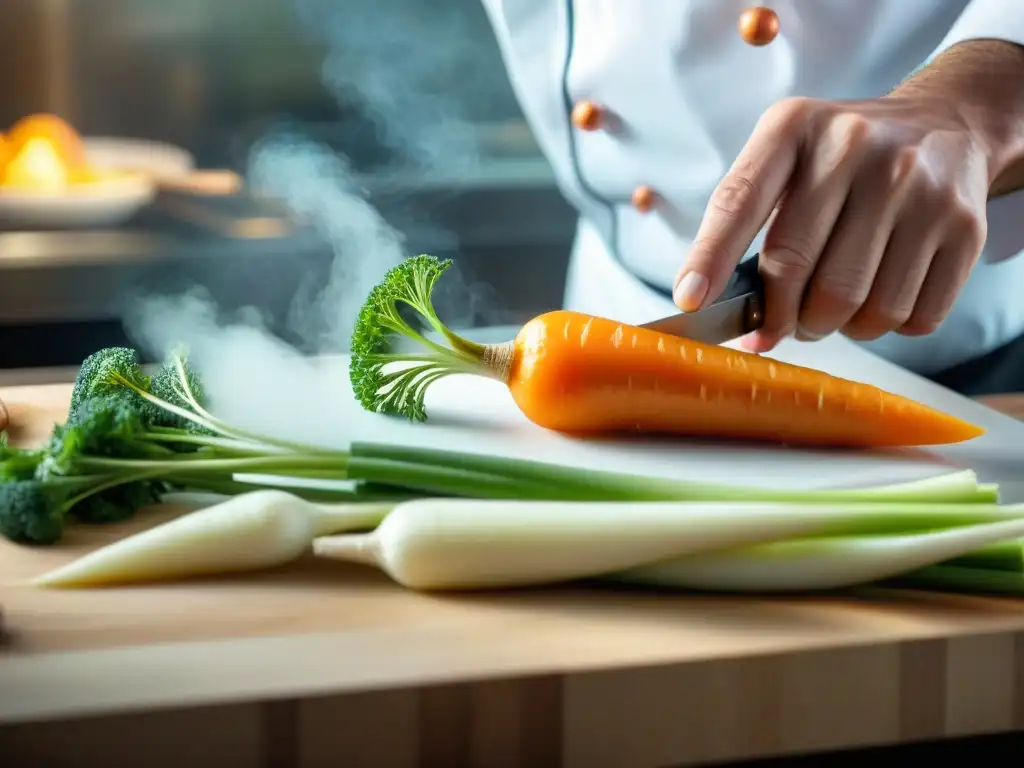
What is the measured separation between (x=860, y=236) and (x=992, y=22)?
41cm

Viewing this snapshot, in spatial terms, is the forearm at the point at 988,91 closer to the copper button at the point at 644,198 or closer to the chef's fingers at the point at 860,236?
the chef's fingers at the point at 860,236

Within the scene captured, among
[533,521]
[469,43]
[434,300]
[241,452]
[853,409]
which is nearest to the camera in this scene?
[533,521]

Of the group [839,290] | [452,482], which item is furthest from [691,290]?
[452,482]

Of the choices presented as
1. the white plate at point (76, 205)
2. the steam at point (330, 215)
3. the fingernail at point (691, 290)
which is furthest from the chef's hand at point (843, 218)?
the white plate at point (76, 205)

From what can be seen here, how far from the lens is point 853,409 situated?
1.17m

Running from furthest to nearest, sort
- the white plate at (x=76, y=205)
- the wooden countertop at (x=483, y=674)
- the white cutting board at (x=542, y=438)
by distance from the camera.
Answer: the white plate at (x=76, y=205) < the white cutting board at (x=542, y=438) < the wooden countertop at (x=483, y=674)

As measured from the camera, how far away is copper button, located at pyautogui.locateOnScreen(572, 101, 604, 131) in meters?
1.66

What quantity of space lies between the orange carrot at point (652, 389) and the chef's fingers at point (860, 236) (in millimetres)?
105

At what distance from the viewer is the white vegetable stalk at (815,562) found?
2.69ft

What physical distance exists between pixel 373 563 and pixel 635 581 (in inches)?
7.3

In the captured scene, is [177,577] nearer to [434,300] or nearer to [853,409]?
[853,409]

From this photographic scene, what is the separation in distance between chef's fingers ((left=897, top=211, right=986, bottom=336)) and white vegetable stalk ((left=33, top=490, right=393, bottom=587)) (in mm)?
794

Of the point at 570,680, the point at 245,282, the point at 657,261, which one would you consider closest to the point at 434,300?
the point at 245,282

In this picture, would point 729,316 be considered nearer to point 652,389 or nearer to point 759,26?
point 652,389
